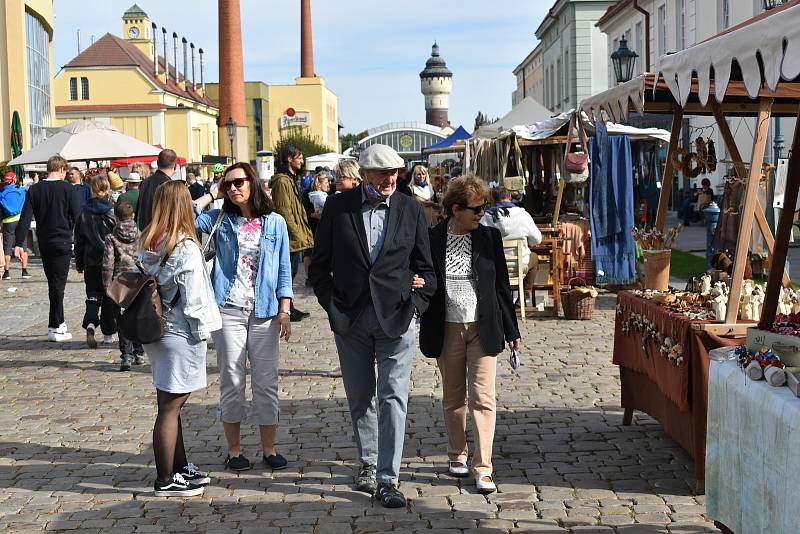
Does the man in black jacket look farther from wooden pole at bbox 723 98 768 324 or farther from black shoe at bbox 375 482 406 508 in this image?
wooden pole at bbox 723 98 768 324

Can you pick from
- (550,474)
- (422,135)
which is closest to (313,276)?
(550,474)

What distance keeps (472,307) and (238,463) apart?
66.5 inches

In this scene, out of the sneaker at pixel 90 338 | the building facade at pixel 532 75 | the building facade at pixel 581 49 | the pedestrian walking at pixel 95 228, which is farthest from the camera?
the building facade at pixel 532 75

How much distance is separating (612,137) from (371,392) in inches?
377

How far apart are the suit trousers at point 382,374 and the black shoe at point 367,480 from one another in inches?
6.3

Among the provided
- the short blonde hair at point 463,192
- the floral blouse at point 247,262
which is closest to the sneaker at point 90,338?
the floral blouse at point 247,262

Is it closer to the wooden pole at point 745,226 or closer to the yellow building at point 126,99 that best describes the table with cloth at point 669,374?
the wooden pole at point 745,226

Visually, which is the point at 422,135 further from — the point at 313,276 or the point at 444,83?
the point at 313,276

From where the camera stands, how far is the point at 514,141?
16906 millimetres

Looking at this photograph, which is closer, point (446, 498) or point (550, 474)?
point (446, 498)

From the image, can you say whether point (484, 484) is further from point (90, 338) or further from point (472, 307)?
point (90, 338)

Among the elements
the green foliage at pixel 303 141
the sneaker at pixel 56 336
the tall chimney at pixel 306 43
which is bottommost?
the sneaker at pixel 56 336

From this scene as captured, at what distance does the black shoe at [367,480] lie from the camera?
240 inches

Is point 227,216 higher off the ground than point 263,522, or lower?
higher
